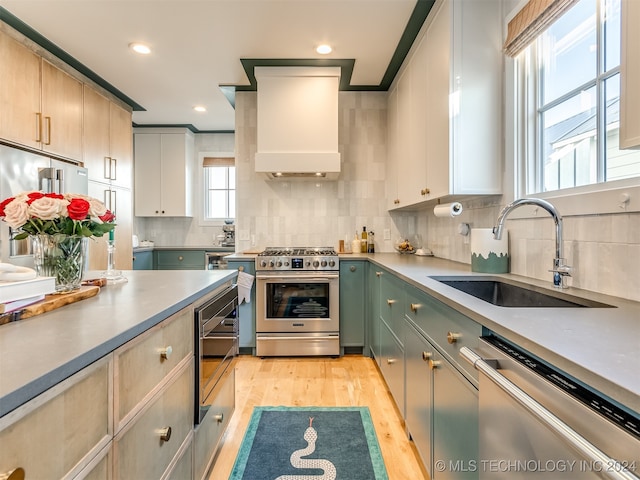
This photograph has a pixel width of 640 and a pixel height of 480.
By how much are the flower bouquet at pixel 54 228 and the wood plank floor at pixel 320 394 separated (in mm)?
1124

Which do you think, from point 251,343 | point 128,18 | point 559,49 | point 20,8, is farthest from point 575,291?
point 20,8

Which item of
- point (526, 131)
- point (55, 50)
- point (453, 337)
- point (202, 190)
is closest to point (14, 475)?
point (453, 337)

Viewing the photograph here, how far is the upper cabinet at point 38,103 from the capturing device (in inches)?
94.1

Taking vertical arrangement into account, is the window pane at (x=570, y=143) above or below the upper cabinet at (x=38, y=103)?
below

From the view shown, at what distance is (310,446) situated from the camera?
5.82 ft

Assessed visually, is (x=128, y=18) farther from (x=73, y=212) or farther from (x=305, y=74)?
(x=73, y=212)

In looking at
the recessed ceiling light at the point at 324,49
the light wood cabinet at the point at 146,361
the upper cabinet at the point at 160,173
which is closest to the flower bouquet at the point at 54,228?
the light wood cabinet at the point at 146,361

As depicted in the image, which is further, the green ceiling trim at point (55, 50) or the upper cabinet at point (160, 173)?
the upper cabinet at point (160, 173)

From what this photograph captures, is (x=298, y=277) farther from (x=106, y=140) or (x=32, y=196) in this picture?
(x=106, y=140)

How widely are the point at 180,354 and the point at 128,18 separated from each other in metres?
2.43

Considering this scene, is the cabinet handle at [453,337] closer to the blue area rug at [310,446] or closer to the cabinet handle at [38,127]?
the blue area rug at [310,446]

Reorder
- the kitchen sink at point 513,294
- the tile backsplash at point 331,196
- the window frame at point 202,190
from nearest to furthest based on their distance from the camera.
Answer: the kitchen sink at point 513,294
the tile backsplash at point 331,196
the window frame at point 202,190

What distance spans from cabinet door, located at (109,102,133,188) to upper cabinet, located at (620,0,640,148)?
13.3ft

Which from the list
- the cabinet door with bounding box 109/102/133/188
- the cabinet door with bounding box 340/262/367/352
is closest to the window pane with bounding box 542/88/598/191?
the cabinet door with bounding box 340/262/367/352
